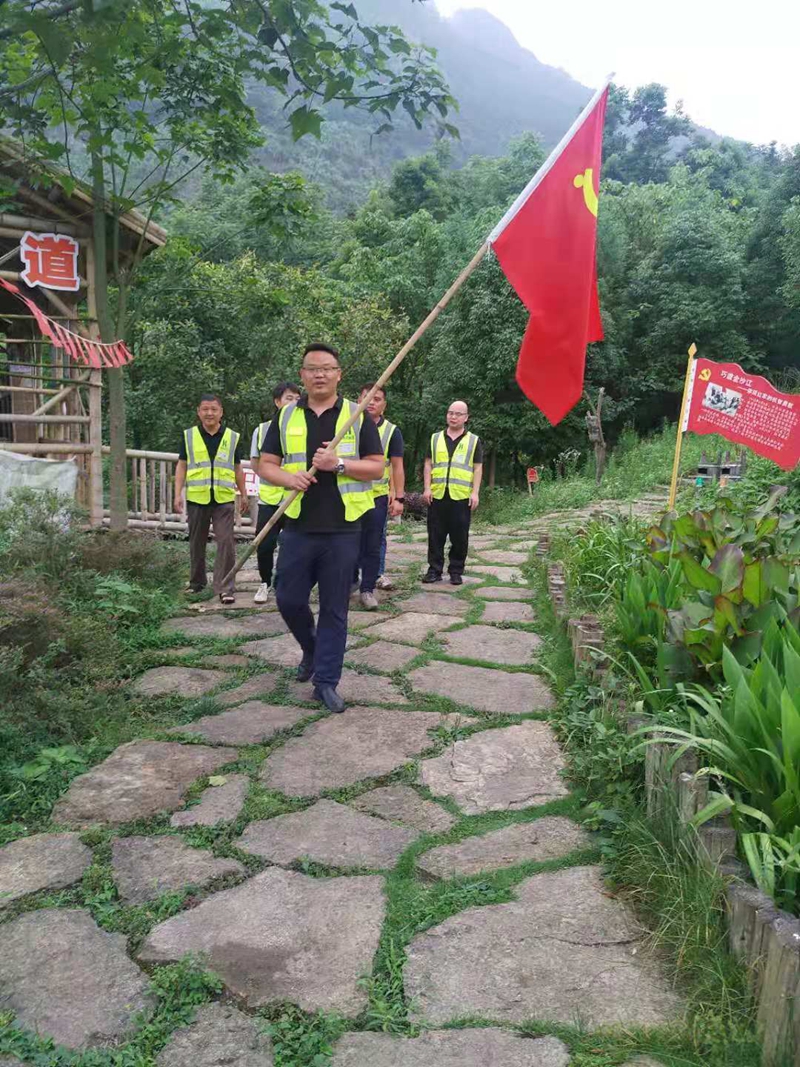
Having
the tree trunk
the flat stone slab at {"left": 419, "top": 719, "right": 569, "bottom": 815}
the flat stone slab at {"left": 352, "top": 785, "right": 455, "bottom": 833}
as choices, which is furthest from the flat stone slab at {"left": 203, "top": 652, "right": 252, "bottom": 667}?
the tree trunk

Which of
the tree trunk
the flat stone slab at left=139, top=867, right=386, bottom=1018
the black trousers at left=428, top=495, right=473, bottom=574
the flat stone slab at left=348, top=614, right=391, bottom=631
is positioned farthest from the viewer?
the tree trunk

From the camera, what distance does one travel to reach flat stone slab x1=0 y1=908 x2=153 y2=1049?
200cm

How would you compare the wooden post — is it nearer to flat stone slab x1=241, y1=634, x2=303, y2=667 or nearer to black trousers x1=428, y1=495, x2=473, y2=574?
black trousers x1=428, y1=495, x2=473, y2=574

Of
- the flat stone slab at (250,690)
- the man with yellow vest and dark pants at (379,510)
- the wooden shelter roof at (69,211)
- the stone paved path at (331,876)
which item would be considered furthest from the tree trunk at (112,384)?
the stone paved path at (331,876)

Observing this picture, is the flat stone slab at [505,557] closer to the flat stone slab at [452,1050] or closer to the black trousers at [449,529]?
the black trousers at [449,529]

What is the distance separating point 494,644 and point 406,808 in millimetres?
2501

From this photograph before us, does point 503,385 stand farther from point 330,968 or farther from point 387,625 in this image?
point 330,968

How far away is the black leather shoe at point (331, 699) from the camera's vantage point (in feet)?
13.7

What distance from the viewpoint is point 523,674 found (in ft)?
16.2

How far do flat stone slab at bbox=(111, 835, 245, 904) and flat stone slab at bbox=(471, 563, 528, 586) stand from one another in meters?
5.31

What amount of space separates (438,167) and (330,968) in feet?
136

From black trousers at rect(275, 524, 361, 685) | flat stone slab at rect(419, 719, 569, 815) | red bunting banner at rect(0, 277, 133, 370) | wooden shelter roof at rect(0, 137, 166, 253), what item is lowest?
flat stone slab at rect(419, 719, 569, 815)

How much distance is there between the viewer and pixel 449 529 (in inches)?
296

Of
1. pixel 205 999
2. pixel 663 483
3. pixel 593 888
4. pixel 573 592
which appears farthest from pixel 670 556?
pixel 663 483
